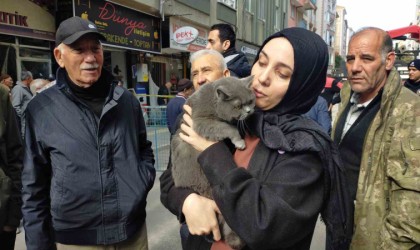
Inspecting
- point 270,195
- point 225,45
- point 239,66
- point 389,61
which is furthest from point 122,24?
point 270,195

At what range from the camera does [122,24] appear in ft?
38.2

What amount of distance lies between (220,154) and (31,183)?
1564mm

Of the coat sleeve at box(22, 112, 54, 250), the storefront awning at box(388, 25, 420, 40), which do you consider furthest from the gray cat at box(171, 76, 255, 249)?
the storefront awning at box(388, 25, 420, 40)

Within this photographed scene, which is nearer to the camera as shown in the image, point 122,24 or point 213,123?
point 213,123

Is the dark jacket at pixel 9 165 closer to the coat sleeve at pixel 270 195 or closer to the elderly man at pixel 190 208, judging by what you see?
the elderly man at pixel 190 208

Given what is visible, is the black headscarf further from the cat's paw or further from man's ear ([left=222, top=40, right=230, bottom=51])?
man's ear ([left=222, top=40, right=230, bottom=51])

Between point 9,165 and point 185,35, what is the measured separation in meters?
11.4

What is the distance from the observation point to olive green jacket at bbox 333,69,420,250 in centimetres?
194

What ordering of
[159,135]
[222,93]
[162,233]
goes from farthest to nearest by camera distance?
[159,135] < [162,233] < [222,93]

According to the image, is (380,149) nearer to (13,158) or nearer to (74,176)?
(74,176)

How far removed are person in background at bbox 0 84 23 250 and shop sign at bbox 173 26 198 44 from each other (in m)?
11.0

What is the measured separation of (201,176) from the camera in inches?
66.2

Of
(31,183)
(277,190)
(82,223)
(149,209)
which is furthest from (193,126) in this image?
(149,209)

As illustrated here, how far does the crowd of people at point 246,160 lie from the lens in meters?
1.38
